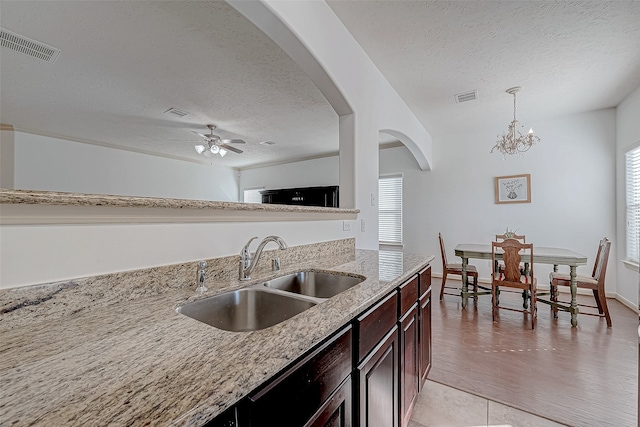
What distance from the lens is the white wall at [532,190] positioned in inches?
156

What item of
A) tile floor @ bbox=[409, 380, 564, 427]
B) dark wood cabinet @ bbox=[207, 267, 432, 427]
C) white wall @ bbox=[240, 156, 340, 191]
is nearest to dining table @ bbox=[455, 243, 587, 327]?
tile floor @ bbox=[409, 380, 564, 427]

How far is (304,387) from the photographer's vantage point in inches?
26.3

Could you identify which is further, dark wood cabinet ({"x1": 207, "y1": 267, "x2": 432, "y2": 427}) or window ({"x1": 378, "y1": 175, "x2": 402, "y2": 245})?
window ({"x1": 378, "y1": 175, "x2": 402, "y2": 245})

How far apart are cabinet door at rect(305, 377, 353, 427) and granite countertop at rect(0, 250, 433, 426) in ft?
0.67

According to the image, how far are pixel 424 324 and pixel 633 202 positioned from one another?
12.8 ft

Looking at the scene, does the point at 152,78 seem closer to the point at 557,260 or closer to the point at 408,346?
the point at 408,346

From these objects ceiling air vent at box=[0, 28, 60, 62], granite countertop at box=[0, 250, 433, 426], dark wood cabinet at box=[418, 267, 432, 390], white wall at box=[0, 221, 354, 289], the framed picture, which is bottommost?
dark wood cabinet at box=[418, 267, 432, 390]

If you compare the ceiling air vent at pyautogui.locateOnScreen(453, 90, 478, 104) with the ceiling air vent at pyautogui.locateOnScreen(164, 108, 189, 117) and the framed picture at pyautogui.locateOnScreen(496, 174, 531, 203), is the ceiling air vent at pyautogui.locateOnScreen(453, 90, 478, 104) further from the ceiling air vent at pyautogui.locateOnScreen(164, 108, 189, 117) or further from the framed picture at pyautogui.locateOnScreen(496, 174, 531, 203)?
the ceiling air vent at pyautogui.locateOnScreen(164, 108, 189, 117)

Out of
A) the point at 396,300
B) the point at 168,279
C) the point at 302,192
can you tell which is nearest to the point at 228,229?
the point at 168,279

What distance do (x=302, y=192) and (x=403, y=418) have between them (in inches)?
209

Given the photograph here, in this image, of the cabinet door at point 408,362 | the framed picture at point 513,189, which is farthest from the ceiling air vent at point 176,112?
the framed picture at point 513,189

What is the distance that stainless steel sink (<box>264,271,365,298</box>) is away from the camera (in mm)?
1389

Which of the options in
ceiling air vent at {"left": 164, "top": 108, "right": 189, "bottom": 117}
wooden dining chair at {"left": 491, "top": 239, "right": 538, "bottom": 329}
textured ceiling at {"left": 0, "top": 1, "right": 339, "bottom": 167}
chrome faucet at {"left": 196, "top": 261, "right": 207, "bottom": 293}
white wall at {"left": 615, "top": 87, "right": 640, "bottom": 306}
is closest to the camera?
chrome faucet at {"left": 196, "top": 261, "right": 207, "bottom": 293}

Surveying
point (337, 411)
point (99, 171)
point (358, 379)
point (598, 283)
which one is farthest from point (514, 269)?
point (99, 171)
